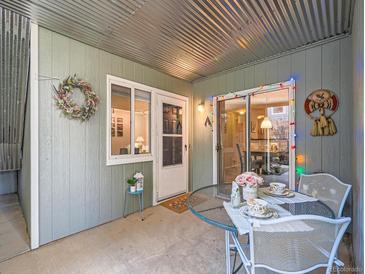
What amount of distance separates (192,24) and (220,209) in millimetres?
2159

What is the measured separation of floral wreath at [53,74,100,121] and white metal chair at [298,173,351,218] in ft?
9.73

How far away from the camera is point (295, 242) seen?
986 millimetres

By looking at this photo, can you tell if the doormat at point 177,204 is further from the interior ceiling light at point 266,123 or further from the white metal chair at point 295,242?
the white metal chair at point 295,242

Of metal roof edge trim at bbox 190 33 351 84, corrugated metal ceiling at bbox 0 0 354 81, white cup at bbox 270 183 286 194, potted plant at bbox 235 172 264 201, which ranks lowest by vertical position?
white cup at bbox 270 183 286 194

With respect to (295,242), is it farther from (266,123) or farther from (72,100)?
(72,100)

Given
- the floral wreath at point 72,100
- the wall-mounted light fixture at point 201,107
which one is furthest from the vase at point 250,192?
the wall-mounted light fixture at point 201,107

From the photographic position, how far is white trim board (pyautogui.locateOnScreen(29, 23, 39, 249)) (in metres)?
2.17

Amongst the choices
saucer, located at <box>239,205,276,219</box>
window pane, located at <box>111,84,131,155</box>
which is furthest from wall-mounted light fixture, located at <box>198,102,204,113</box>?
Answer: saucer, located at <box>239,205,276,219</box>

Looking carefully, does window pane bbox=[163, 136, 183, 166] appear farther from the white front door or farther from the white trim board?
the white trim board

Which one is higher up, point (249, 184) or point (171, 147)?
point (171, 147)

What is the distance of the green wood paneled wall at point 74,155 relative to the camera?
2283 mm

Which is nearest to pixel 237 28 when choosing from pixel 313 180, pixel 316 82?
pixel 316 82

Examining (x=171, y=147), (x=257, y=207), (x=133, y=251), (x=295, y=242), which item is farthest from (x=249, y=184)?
(x=171, y=147)

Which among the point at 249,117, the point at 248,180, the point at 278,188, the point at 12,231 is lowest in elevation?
the point at 12,231
